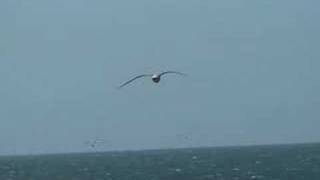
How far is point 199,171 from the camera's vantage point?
83750 millimetres

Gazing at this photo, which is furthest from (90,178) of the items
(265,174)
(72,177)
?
(265,174)

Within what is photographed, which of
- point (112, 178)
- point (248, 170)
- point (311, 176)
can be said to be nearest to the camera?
point (311, 176)

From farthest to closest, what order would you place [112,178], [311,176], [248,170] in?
[248,170] < [112,178] < [311,176]

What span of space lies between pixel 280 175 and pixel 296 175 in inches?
37.1

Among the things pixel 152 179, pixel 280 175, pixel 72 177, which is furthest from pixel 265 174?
pixel 72 177

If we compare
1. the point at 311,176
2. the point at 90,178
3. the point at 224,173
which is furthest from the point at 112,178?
the point at 311,176

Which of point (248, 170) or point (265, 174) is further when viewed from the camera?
point (248, 170)

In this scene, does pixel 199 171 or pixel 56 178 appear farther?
pixel 199 171

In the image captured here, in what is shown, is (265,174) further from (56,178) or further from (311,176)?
(56,178)

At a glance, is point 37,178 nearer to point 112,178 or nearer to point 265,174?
point 112,178

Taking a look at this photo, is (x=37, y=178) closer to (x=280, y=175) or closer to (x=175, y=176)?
(x=175, y=176)

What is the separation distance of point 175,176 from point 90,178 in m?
5.93

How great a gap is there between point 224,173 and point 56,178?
34.8 feet

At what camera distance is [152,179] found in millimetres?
73688
